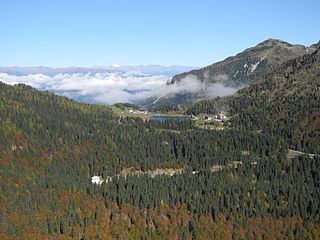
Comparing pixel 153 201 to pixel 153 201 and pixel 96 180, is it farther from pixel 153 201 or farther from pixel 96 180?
pixel 96 180

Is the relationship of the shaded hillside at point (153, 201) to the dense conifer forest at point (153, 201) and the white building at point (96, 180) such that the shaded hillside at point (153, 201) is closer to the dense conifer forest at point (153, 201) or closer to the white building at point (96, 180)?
the dense conifer forest at point (153, 201)

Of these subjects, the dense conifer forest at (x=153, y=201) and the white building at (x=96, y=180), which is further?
the white building at (x=96, y=180)

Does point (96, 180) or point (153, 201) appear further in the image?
point (96, 180)

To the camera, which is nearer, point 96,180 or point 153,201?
point 153,201

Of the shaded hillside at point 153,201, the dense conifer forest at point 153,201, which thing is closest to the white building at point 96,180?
the dense conifer forest at point 153,201

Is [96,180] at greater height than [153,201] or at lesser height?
greater

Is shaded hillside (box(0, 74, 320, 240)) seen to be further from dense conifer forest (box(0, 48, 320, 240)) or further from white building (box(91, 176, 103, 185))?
white building (box(91, 176, 103, 185))

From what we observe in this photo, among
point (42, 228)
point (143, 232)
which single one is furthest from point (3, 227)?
point (143, 232)

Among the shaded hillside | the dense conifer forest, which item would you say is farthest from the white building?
the shaded hillside

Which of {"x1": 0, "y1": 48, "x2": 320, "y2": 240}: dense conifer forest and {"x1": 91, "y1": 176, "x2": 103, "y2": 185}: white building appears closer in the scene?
{"x1": 0, "y1": 48, "x2": 320, "y2": 240}: dense conifer forest

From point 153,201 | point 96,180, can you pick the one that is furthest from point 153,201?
point 96,180

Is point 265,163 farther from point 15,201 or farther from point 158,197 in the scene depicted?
point 15,201
